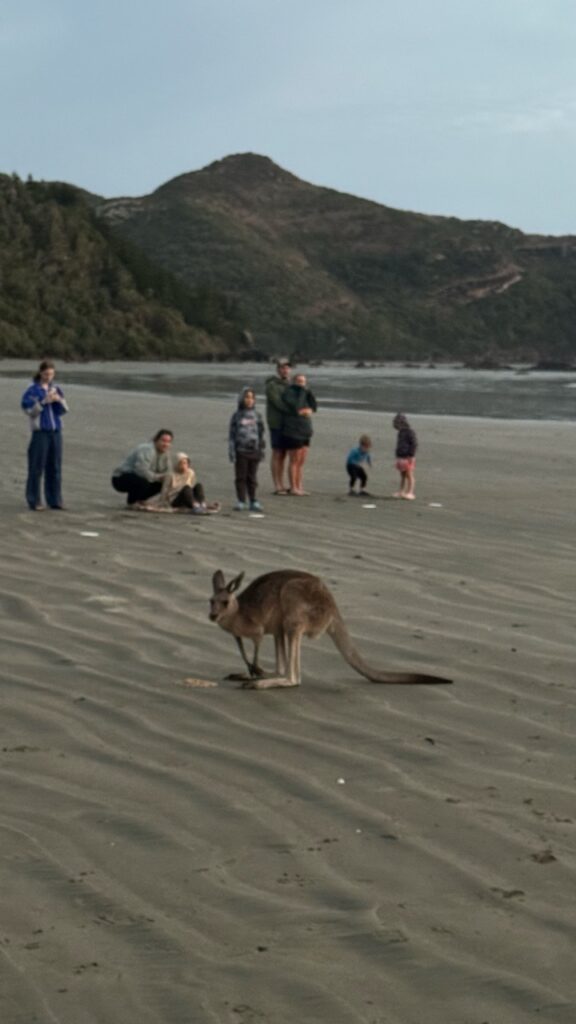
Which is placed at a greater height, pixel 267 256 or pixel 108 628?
pixel 267 256

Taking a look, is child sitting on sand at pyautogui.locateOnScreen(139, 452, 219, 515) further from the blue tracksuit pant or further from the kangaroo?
the kangaroo

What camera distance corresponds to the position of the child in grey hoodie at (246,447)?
1384cm

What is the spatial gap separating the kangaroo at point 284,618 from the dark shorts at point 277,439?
8991 mm

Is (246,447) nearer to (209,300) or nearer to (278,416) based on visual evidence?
(278,416)

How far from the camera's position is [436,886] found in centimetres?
428

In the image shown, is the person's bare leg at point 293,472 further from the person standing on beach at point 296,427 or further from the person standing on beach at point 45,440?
the person standing on beach at point 45,440

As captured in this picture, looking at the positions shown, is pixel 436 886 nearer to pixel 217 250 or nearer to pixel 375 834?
pixel 375 834

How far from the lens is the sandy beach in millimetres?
3676

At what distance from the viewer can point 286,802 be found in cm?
500

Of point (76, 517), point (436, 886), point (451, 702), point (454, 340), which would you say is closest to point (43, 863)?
point (436, 886)

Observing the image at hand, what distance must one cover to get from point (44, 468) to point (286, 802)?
8868 mm

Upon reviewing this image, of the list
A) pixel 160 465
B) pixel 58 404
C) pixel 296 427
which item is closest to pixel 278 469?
pixel 296 427

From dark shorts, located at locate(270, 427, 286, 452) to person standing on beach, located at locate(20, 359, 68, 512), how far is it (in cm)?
248

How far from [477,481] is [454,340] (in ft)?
546
